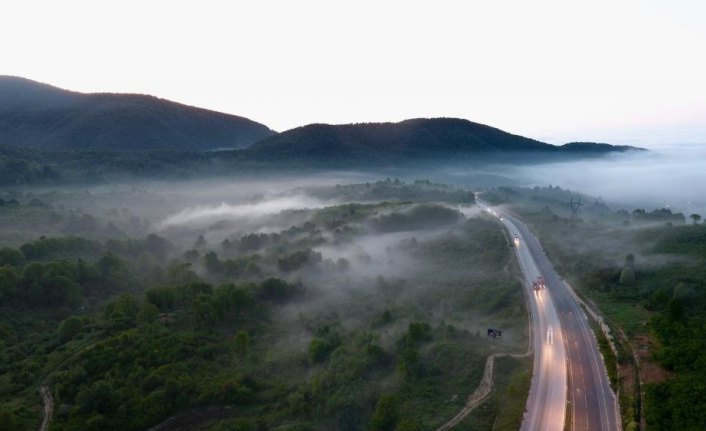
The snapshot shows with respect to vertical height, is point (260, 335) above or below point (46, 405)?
above

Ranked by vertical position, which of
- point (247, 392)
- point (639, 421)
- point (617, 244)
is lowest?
point (247, 392)

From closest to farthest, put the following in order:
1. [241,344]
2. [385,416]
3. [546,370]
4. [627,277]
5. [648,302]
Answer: [385,416], [546,370], [648,302], [241,344], [627,277]

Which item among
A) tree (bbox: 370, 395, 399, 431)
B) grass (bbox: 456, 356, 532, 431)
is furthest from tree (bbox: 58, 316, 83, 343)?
grass (bbox: 456, 356, 532, 431)

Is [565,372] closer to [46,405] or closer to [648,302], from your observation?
[648,302]

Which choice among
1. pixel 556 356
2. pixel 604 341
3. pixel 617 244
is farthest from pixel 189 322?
pixel 617 244

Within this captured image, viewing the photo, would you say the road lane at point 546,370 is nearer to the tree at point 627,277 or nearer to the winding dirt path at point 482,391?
the winding dirt path at point 482,391

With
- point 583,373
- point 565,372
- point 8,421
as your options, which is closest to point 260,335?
point 8,421

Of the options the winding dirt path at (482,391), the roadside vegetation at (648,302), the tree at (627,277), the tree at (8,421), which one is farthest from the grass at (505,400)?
the tree at (8,421)

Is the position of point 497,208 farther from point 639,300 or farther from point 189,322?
point 189,322
